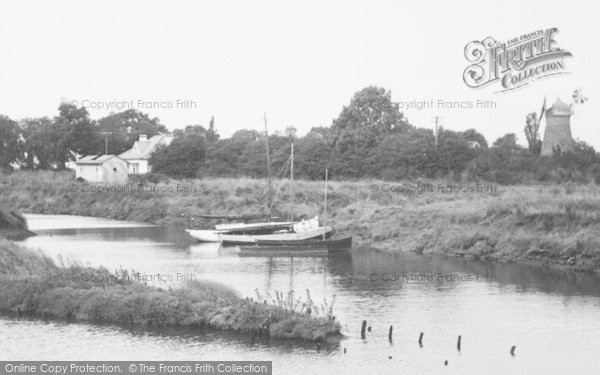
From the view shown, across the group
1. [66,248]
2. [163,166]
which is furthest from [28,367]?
[163,166]

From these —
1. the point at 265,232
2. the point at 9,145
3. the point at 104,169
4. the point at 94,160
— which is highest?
the point at 9,145

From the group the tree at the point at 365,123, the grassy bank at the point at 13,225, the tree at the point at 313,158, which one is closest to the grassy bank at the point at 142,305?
the grassy bank at the point at 13,225

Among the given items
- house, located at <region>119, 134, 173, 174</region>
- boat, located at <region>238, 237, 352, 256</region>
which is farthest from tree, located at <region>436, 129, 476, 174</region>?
house, located at <region>119, 134, 173, 174</region>

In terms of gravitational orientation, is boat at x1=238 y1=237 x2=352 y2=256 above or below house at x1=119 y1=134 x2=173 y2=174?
below

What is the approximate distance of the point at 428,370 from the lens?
28.1m

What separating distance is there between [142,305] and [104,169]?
88.3 meters

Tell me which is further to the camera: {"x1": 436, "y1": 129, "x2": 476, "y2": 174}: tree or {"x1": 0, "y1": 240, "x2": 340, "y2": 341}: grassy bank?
{"x1": 436, "y1": 129, "x2": 476, "y2": 174}: tree

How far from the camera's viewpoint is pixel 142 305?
33375 mm

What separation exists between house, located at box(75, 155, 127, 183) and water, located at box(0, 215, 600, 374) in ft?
200

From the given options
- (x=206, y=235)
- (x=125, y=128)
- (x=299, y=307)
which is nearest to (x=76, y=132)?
(x=125, y=128)

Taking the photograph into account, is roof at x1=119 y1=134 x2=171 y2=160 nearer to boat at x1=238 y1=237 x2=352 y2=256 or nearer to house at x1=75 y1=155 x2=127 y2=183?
house at x1=75 y1=155 x2=127 y2=183

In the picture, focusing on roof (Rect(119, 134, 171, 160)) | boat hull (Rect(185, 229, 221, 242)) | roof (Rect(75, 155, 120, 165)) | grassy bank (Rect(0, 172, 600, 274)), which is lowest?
boat hull (Rect(185, 229, 221, 242))

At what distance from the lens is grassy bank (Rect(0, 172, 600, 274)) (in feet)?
180

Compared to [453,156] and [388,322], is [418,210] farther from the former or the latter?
[388,322]
